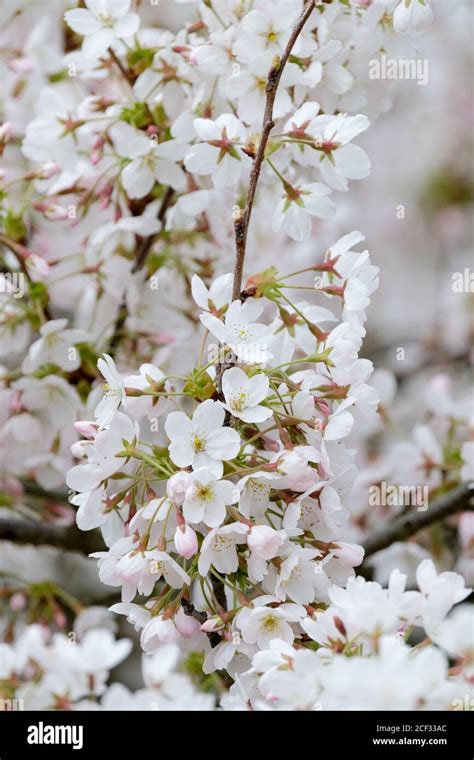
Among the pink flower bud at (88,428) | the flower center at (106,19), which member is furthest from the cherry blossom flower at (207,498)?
the flower center at (106,19)

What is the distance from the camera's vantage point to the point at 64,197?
1.28 metres

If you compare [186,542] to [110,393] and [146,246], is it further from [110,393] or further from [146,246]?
[146,246]

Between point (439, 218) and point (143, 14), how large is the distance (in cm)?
106

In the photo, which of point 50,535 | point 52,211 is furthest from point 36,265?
point 50,535

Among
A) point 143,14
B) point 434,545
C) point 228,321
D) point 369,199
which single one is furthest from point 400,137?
point 228,321

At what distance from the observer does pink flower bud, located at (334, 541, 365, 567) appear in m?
0.82

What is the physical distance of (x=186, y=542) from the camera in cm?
76

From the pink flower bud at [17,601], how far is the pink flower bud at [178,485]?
0.68 metres

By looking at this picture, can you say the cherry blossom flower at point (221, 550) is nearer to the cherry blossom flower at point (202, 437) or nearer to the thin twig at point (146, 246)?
the cherry blossom flower at point (202, 437)

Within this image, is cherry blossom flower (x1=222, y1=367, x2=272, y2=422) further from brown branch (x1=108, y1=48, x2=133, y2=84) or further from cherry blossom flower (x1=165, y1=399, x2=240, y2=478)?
brown branch (x1=108, y1=48, x2=133, y2=84)

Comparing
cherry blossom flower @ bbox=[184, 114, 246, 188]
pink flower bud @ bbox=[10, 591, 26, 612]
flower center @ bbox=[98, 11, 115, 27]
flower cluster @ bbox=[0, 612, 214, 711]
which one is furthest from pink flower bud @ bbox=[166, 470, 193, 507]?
pink flower bud @ bbox=[10, 591, 26, 612]

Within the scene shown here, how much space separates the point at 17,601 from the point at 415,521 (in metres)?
0.52

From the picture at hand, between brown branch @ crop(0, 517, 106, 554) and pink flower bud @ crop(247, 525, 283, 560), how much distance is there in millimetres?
509

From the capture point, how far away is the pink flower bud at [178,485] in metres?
0.75
